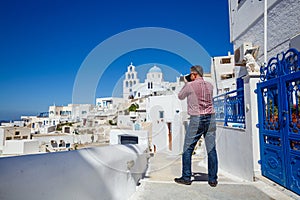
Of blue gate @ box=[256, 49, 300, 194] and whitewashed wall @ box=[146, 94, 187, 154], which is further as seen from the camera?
whitewashed wall @ box=[146, 94, 187, 154]

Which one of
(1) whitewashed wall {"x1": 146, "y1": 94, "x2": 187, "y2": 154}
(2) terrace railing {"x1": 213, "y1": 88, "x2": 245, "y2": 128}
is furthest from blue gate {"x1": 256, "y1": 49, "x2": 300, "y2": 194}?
(1) whitewashed wall {"x1": 146, "y1": 94, "x2": 187, "y2": 154}

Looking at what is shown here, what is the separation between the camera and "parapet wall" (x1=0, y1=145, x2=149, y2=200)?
110cm

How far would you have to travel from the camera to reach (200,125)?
2855 mm

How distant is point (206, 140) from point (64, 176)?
2.01 m

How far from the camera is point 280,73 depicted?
2.90m

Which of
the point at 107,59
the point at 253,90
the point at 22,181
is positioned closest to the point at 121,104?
the point at 107,59

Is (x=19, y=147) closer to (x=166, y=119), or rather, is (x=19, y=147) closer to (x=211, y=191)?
(x=166, y=119)

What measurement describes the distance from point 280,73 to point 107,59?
11.0 feet

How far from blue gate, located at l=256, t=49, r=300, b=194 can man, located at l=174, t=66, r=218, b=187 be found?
0.82m

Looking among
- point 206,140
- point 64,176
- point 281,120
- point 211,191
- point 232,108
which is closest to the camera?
point 64,176

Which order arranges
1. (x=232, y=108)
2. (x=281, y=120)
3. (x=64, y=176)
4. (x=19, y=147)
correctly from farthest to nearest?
(x=19, y=147) → (x=232, y=108) → (x=281, y=120) → (x=64, y=176)

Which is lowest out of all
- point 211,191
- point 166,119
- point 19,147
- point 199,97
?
point 19,147

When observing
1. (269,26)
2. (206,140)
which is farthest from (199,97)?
(269,26)

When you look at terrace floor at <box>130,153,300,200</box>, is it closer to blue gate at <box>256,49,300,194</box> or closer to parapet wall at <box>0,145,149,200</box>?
blue gate at <box>256,49,300,194</box>
